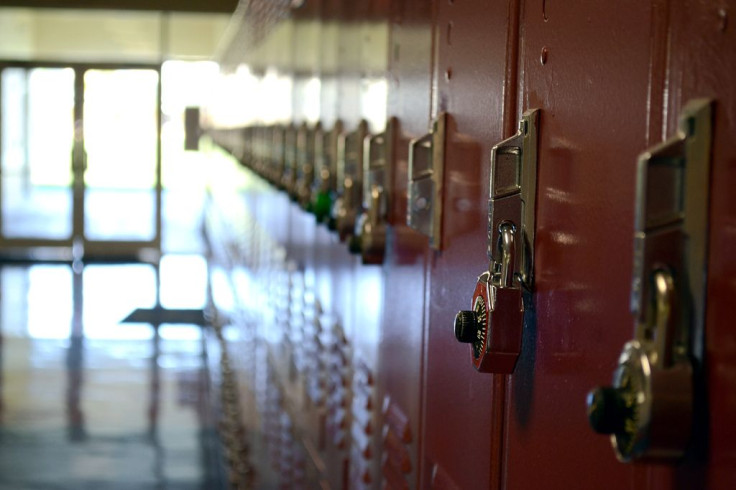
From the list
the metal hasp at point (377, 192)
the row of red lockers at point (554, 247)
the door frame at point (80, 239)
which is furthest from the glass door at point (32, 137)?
the row of red lockers at point (554, 247)

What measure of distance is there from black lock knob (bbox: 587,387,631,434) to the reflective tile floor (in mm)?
4559

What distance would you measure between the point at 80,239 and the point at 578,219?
12.6 meters

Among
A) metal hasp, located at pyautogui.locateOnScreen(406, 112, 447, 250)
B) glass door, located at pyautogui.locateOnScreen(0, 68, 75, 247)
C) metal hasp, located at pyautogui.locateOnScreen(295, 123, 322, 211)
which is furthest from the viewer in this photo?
glass door, located at pyautogui.locateOnScreen(0, 68, 75, 247)

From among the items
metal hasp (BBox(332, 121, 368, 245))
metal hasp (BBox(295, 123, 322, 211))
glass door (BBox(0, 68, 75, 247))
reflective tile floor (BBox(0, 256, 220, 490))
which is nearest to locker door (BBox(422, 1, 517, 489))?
metal hasp (BBox(332, 121, 368, 245))

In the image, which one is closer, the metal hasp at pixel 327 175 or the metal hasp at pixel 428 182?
the metal hasp at pixel 428 182

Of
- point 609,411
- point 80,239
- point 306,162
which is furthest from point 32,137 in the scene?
point 609,411

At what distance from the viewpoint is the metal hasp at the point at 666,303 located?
52cm

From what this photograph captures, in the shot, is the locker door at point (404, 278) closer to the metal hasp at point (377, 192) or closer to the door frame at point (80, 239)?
the metal hasp at point (377, 192)

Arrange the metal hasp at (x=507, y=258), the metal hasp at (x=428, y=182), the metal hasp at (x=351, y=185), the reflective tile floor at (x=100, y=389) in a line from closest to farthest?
the metal hasp at (x=507, y=258) < the metal hasp at (x=428, y=182) < the metal hasp at (x=351, y=185) < the reflective tile floor at (x=100, y=389)

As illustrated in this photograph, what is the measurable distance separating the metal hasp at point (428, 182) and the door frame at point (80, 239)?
447 inches

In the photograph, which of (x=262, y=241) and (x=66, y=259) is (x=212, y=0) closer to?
(x=66, y=259)

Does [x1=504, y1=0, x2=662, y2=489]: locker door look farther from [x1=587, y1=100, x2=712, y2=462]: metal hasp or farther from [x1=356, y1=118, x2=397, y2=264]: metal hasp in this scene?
[x1=356, y1=118, x2=397, y2=264]: metal hasp

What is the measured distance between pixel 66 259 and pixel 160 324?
4.37 m

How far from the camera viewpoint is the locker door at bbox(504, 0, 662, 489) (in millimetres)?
617
